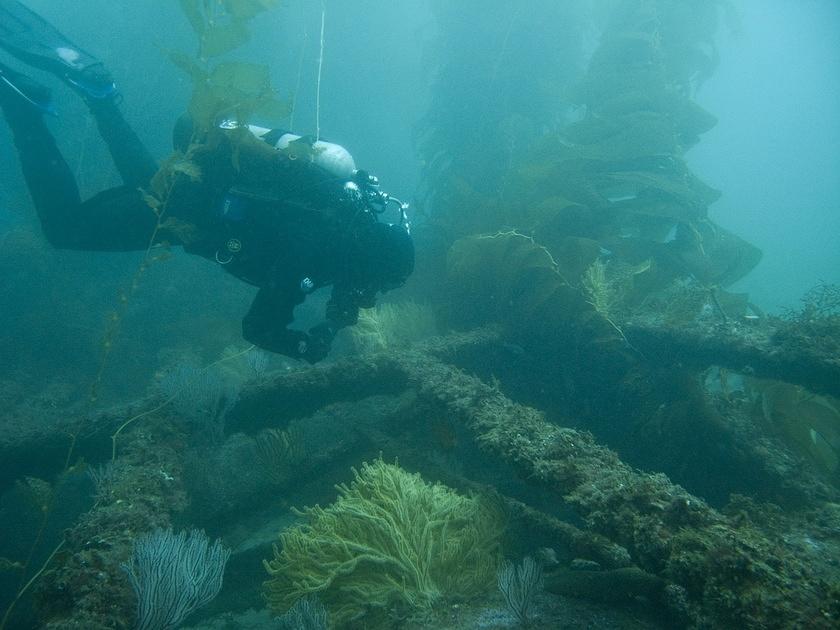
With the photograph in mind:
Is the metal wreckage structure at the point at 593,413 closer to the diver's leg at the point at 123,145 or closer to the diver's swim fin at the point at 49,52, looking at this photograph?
the diver's leg at the point at 123,145

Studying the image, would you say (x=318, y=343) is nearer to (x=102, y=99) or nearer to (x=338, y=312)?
(x=338, y=312)

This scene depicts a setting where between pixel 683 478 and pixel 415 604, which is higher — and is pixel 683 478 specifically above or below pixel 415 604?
above

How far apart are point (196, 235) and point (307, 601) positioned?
11.4ft

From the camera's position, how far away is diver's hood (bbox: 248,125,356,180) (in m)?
4.35

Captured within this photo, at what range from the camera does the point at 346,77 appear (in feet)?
140

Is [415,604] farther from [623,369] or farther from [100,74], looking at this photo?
[100,74]

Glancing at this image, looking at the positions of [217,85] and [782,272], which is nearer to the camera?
[217,85]

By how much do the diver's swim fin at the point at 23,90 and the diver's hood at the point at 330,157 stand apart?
2805 mm

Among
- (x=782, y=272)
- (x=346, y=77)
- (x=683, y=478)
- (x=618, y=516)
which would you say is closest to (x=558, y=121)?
(x=683, y=478)

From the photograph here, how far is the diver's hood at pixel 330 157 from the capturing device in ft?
14.3

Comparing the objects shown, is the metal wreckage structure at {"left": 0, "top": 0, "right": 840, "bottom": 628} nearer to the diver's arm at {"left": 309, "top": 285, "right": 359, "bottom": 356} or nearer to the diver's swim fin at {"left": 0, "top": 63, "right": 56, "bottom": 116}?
the diver's arm at {"left": 309, "top": 285, "right": 359, "bottom": 356}

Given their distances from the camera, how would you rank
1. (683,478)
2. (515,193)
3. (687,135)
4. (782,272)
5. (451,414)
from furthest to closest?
(782,272) → (687,135) → (515,193) → (683,478) → (451,414)

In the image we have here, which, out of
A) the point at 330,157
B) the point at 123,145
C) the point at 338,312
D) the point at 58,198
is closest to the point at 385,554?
the point at 338,312

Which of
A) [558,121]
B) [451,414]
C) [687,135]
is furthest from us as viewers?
[558,121]
